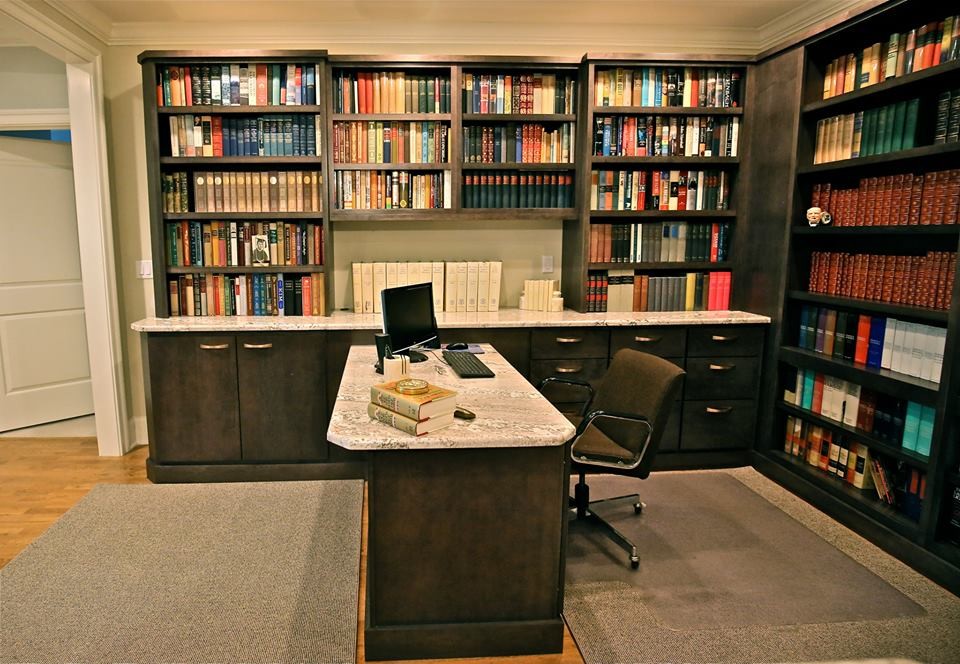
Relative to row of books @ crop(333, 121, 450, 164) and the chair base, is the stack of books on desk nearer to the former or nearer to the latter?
the chair base

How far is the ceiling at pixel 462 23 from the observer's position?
3521 mm

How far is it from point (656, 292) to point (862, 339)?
3.93 ft

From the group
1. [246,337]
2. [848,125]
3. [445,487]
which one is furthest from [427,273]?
[848,125]

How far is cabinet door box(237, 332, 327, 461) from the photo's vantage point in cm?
343

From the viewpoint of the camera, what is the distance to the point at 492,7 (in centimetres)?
358

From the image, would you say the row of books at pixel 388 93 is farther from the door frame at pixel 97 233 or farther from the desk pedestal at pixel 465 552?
the desk pedestal at pixel 465 552

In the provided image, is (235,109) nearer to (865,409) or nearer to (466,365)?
(466,365)

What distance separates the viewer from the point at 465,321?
3.53 metres

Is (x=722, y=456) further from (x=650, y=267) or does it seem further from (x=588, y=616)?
(x=588, y=616)

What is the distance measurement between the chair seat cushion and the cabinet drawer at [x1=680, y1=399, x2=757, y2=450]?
1.14 metres

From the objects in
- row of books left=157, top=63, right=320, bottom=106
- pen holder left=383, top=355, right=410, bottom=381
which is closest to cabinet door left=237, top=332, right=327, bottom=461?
pen holder left=383, top=355, right=410, bottom=381

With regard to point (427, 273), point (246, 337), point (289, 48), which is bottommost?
point (246, 337)

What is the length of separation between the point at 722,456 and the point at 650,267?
4.13 feet

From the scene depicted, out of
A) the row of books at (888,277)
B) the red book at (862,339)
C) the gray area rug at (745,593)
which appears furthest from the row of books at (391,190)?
the red book at (862,339)
